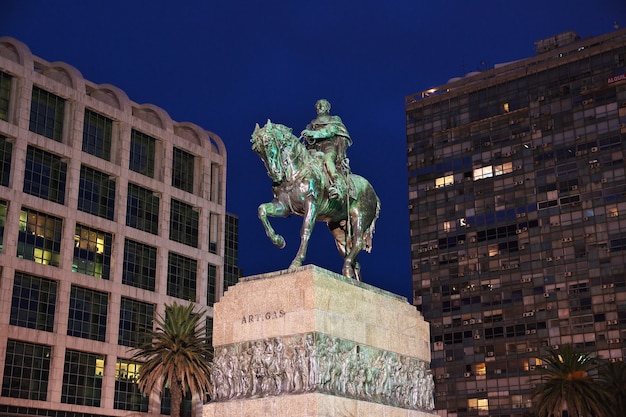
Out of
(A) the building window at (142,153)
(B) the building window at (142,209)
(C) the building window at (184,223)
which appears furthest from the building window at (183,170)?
(B) the building window at (142,209)

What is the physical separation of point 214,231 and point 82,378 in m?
21.4

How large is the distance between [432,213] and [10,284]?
63518 mm

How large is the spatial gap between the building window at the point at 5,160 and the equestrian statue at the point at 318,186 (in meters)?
46.5

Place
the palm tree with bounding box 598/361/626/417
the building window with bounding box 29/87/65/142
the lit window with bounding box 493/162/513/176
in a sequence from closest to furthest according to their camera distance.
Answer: the palm tree with bounding box 598/361/626/417, the building window with bounding box 29/87/65/142, the lit window with bounding box 493/162/513/176

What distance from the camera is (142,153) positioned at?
82375 millimetres

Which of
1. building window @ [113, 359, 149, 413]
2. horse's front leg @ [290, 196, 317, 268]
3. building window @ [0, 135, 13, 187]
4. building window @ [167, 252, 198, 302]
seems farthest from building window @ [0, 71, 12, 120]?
horse's front leg @ [290, 196, 317, 268]

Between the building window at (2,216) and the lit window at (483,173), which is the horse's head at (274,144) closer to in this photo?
the building window at (2,216)

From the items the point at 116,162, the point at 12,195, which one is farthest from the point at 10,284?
the point at 116,162

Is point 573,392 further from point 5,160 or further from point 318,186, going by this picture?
point 318,186

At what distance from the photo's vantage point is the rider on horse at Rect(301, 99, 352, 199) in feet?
88.1

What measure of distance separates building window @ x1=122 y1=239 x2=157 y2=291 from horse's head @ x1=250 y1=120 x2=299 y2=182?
2130 inches

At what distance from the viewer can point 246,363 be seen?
25.0 metres

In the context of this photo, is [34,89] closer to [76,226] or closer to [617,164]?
[76,226]

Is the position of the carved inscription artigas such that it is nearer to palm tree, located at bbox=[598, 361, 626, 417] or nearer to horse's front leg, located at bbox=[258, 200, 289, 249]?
horse's front leg, located at bbox=[258, 200, 289, 249]
